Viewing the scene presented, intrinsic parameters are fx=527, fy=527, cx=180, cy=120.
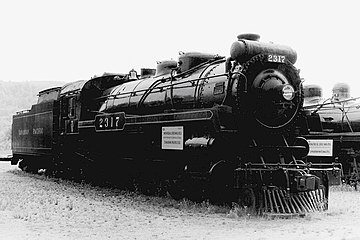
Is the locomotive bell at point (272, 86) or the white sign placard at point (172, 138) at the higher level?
the locomotive bell at point (272, 86)

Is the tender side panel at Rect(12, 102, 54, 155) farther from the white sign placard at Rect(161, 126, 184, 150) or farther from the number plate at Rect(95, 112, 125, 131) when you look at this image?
the white sign placard at Rect(161, 126, 184, 150)

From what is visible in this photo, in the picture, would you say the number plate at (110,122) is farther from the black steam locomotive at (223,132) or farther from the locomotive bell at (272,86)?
the locomotive bell at (272,86)

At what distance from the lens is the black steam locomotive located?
1011cm

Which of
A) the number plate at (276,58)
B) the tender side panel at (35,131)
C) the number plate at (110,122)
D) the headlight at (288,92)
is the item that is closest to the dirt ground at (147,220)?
the number plate at (110,122)

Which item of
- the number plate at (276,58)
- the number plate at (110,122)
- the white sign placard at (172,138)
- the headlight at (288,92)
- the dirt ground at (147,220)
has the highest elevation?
the number plate at (276,58)

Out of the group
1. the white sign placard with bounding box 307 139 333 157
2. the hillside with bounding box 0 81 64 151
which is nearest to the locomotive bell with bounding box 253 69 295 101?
the white sign placard with bounding box 307 139 333 157

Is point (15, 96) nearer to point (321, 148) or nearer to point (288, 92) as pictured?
point (321, 148)

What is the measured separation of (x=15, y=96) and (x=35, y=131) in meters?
71.2

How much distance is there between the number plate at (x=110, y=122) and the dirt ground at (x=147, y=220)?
2079 mm

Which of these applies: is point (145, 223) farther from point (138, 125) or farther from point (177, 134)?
point (138, 125)

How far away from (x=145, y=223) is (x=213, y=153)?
223 centimetres

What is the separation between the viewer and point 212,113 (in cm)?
1030

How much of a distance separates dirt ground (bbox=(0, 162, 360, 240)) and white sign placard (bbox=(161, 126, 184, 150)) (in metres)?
1.23

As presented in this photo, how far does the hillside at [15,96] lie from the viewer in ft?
250
